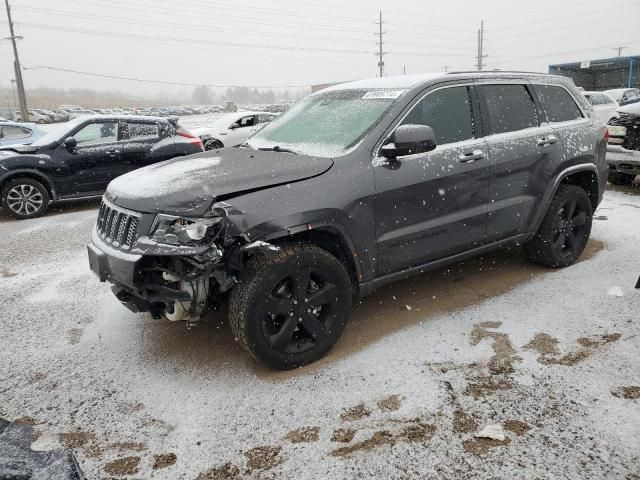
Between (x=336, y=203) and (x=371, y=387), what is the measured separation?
111 centimetres

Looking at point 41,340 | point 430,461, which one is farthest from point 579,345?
point 41,340

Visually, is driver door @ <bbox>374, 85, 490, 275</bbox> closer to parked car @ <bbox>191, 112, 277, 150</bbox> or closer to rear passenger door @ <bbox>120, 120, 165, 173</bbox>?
rear passenger door @ <bbox>120, 120, 165, 173</bbox>

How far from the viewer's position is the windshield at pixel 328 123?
133 inches

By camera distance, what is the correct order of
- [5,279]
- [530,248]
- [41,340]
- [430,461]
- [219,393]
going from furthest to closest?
[5,279], [530,248], [41,340], [219,393], [430,461]

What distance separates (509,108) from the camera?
13.2 ft

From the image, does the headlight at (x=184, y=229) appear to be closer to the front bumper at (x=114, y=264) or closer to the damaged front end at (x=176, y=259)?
the damaged front end at (x=176, y=259)

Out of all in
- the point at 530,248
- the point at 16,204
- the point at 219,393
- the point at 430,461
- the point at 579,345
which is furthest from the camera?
the point at 16,204

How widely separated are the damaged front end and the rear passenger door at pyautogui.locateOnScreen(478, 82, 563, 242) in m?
2.07

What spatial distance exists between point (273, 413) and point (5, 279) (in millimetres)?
3740

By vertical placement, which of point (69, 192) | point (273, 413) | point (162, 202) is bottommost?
point (273, 413)

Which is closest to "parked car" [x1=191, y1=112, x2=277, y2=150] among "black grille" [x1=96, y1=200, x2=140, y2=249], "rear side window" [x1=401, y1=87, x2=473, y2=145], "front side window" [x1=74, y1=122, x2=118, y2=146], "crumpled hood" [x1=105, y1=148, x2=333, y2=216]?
"front side window" [x1=74, y1=122, x2=118, y2=146]

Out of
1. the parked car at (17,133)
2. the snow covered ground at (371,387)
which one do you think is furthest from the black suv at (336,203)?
the parked car at (17,133)

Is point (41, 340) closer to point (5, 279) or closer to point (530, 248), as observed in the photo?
point (5, 279)

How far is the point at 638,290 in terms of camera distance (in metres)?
4.07
